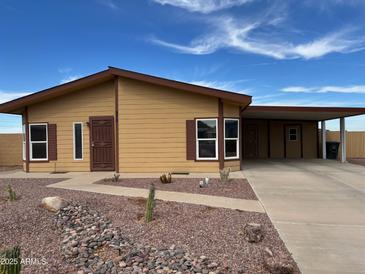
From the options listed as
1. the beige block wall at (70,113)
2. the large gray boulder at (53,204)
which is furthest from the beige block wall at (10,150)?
the large gray boulder at (53,204)

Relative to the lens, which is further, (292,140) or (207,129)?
(292,140)

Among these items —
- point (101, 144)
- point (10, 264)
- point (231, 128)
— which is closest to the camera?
point (10, 264)

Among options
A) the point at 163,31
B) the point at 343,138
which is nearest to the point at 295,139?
the point at 343,138

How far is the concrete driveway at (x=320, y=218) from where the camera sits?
12.2ft

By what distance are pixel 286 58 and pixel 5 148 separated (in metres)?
17.2

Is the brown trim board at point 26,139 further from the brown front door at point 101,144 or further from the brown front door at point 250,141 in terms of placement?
the brown front door at point 250,141

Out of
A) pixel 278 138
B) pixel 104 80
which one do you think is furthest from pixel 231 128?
pixel 278 138

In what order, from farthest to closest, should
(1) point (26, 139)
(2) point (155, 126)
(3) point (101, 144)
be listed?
(1) point (26, 139) → (3) point (101, 144) → (2) point (155, 126)

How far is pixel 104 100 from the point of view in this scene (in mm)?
12391

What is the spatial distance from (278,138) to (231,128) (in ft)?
27.7

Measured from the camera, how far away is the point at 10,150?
1650cm

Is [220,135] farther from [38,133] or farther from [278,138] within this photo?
[278,138]

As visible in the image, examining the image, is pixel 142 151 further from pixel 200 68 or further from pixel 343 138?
pixel 343 138

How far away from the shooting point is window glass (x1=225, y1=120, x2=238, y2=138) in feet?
39.2
